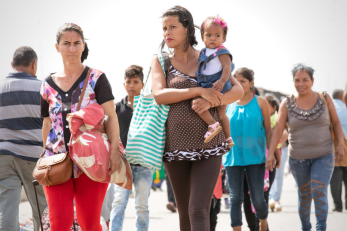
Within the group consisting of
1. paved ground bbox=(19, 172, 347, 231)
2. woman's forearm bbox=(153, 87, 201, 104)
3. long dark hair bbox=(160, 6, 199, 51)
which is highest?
long dark hair bbox=(160, 6, 199, 51)

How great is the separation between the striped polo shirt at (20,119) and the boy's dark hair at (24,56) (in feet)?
0.97

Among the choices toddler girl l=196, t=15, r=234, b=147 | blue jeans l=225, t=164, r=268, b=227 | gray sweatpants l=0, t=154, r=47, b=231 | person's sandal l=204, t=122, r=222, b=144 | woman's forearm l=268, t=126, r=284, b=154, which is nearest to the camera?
person's sandal l=204, t=122, r=222, b=144

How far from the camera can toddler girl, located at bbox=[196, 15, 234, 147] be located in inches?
158

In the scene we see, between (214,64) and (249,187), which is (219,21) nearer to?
(214,64)

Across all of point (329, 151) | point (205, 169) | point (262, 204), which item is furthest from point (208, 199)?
point (329, 151)

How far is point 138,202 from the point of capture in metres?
5.83

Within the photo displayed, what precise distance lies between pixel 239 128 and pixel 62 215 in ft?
11.0

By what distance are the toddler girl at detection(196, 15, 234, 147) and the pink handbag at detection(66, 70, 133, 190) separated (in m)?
0.94

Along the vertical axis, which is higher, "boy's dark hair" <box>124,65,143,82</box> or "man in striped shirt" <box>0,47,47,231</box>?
"boy's dark hair" <box>124,65,143,82</box>

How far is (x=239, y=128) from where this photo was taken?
6.61 m

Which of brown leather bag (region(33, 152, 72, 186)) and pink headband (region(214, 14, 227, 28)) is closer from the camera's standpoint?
brown leather bag (region(33, 152, 72, 186))

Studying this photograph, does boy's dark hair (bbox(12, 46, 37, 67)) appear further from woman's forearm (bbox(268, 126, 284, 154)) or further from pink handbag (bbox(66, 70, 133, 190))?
woman's forearm (bbox(268, 126, 284, 154))

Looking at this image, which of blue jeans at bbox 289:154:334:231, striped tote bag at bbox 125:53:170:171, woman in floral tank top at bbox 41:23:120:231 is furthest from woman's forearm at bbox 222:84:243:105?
blue jeans at bbox 289:154:334:231

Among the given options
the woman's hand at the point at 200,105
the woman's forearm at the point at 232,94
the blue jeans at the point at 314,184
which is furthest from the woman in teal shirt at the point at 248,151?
the woman's hand at the point at 200,105
